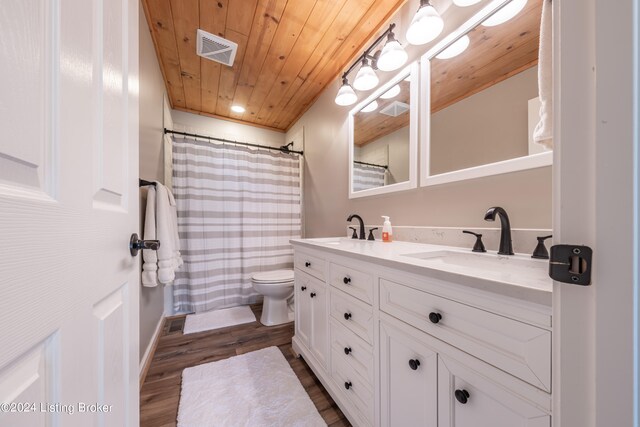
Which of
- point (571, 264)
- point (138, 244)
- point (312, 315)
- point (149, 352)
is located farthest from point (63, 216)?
point (149, 352)

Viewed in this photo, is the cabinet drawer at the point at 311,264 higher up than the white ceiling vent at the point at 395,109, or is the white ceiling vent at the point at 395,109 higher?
the white ceiling vent at the point at 395,109

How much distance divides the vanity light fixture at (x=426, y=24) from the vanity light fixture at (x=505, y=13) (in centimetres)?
20

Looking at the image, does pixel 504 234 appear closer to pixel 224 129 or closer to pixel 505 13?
pixel 505 13

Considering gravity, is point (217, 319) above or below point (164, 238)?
below

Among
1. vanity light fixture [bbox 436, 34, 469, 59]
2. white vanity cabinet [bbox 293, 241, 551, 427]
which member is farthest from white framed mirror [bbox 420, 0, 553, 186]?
white vanity cabinet [bbox 293, 241, 551, 427]

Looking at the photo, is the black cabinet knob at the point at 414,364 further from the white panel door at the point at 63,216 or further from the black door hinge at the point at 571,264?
the white panel door at the point at 63,216

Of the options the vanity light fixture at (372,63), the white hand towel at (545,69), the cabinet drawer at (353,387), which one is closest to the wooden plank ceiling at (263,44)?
the vanity light fixture at (372,63)

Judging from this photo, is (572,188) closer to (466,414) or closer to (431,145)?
(466,414)

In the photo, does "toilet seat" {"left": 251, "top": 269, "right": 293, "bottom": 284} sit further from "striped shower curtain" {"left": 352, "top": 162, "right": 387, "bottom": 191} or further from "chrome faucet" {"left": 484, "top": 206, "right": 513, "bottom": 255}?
"chrome faucet" {"left": 484, "top": 206, "right": 513, "bottom": 255}

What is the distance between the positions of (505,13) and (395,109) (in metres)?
0.63

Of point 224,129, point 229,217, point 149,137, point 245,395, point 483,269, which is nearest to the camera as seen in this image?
point 483,269

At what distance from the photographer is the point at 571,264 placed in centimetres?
33

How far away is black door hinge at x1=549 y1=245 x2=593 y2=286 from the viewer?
0.31 meters

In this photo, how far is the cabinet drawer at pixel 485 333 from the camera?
18.2 inches
